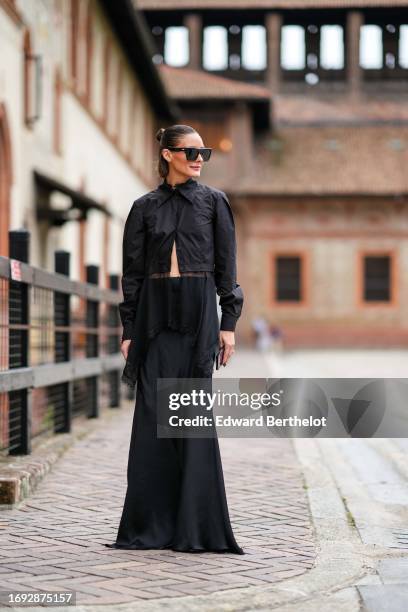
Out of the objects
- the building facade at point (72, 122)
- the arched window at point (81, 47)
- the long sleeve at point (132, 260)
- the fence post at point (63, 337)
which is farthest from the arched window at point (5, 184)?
the long sleeve at point (132, 260)

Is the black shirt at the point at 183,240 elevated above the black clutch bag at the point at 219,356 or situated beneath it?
elevated above

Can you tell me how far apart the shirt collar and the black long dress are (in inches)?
14.0

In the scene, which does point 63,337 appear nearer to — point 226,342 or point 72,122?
point 226,342

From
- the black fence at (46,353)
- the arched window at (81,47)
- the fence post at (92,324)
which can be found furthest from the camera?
the arched window at (81,47)

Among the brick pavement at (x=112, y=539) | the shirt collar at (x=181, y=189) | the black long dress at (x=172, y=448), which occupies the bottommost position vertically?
the brick pavement at (x=112, y=539)

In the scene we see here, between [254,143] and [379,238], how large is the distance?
5.83 meters

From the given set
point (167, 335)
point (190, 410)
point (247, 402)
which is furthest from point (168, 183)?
point (247, 402)

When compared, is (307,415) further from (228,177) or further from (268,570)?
(228,177)

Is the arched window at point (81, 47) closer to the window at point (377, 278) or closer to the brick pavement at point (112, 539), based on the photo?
the brick pavement at point (112, 539)

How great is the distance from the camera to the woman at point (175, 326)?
5512mm

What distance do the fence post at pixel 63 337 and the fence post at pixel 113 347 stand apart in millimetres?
3173

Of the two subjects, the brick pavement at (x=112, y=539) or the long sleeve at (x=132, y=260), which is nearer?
the brick pavement at (x=112, y=539)

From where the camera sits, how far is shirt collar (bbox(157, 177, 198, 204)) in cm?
566

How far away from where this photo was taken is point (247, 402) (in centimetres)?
689
